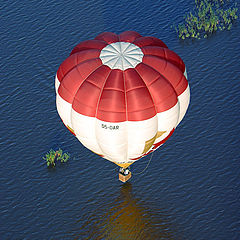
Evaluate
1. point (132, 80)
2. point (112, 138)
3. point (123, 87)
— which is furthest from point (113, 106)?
point (112, 138)

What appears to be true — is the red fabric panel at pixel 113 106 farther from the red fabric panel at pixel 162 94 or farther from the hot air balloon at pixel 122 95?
the red fabric panel at pixel 162 94

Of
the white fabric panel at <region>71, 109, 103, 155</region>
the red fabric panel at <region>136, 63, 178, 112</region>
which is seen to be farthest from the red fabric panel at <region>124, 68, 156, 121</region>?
the white fabric panel at <region>71, 109, 103, 155</region>

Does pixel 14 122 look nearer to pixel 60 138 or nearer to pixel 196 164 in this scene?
pixel 60 138

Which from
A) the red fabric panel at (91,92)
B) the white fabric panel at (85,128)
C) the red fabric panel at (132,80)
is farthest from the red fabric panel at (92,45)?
the white fabric panel at (85,128)

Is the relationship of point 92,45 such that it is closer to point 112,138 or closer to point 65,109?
point 65,109

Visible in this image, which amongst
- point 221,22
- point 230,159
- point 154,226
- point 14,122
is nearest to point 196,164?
point 230,159
